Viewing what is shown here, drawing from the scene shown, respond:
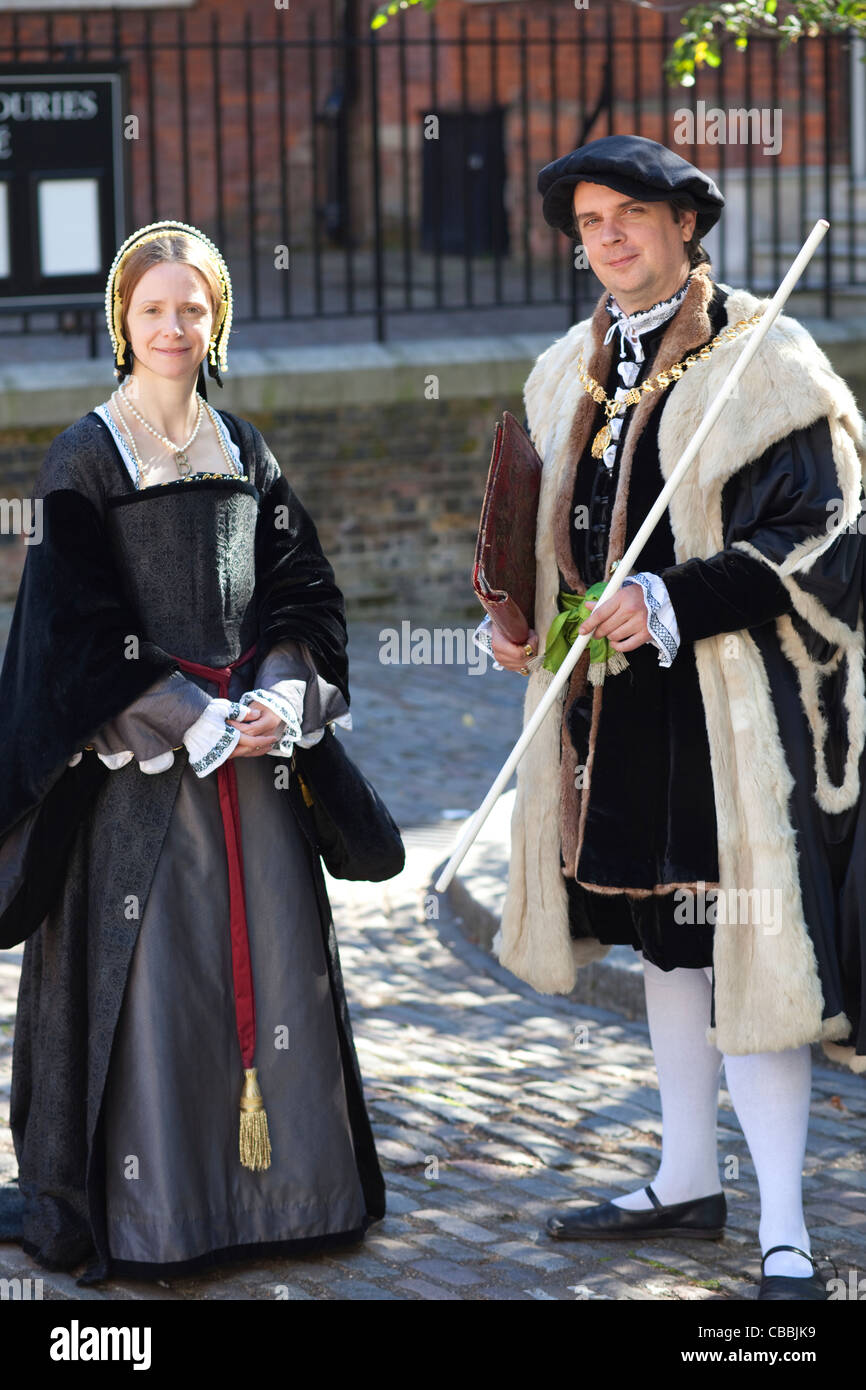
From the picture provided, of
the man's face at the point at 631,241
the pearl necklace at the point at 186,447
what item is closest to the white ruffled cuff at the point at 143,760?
the pearl necklace at the point at 186,447

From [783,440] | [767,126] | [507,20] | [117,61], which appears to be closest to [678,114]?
[767,126]

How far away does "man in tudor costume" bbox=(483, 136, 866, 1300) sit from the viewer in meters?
3.51

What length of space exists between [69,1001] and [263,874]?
444 millimetres

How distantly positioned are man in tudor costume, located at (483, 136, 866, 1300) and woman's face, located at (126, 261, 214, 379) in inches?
27.4

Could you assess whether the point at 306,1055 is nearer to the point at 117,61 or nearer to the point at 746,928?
the point at 746,928

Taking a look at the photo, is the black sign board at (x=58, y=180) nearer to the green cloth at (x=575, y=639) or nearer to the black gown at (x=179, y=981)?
the black gown at (x=179, y=981)

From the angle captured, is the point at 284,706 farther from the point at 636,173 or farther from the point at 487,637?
the point at 636,173

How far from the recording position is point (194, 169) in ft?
46.4

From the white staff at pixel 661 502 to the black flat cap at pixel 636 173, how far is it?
0.81 ft

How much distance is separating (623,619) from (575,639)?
20cm

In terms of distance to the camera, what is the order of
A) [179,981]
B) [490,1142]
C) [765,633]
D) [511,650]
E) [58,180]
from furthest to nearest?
[58,180] < [490,1142] < [511,650] < [179,981] < [765,633]

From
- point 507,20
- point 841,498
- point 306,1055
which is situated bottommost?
point 306,1055

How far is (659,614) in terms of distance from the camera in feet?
11.4

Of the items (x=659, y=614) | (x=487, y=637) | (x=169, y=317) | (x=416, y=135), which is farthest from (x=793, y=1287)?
(x=416, y=135)
